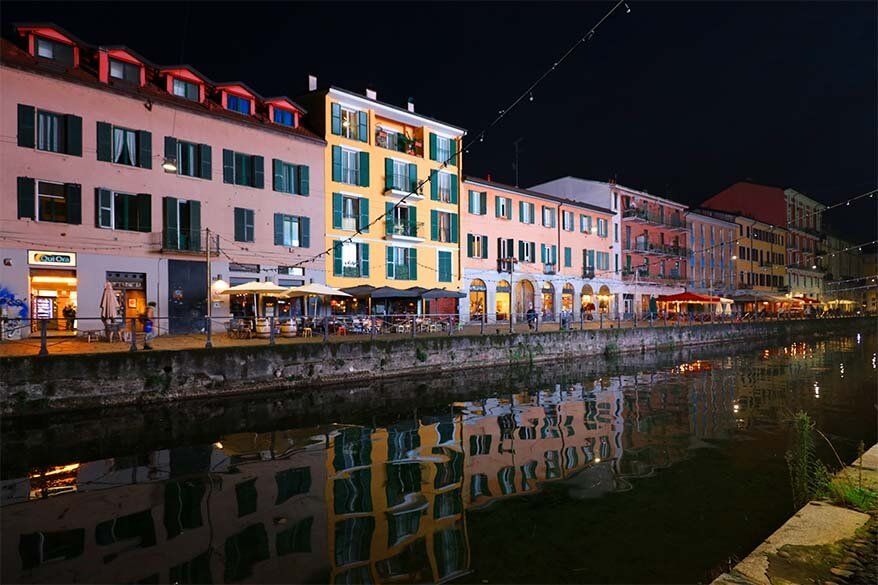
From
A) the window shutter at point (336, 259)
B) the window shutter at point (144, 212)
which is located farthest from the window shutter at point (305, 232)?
the window shutter at point (144, 212)

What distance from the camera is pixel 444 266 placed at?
34.7 m

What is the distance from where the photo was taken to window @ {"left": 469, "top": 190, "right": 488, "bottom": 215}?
36.4 m

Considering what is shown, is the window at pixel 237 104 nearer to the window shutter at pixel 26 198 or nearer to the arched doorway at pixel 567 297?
the window shutter at pixel 26 198

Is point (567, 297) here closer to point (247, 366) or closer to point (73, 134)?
point (247, 366)

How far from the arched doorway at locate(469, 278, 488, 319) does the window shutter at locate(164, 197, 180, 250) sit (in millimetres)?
19071

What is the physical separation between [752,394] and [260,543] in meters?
16.5

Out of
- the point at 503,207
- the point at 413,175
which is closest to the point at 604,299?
the point at 503,207

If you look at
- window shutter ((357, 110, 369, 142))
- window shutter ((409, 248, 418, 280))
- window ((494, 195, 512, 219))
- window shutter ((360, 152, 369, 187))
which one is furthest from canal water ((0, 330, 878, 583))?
window ((494, 195, 512, 219))

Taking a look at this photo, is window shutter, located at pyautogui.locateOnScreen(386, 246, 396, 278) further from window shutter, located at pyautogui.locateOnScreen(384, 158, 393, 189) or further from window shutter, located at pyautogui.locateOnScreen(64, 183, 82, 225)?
window shutter, located at pyautogui.locateOnScreen(64, 183, 82, 225)

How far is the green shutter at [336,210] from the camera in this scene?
29.3 meters

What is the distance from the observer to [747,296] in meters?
55.0

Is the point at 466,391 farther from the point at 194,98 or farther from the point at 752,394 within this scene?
the point at 194,98

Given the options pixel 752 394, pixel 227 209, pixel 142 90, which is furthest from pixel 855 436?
pixel 142 90

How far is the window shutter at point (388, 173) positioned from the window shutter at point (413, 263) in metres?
4.19
